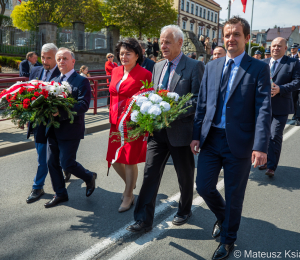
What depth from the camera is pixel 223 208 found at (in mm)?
3066

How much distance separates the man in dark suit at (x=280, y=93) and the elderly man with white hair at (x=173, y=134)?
233 centimetres

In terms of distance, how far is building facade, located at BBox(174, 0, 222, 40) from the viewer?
60.1 meters

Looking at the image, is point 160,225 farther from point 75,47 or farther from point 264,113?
point 75,47

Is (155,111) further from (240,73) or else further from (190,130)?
(240,73)

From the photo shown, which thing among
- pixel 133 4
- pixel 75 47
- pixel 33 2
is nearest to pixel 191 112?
pixel 75 47

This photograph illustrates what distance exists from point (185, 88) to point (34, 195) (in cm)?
250

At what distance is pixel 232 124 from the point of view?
2750 millimetres

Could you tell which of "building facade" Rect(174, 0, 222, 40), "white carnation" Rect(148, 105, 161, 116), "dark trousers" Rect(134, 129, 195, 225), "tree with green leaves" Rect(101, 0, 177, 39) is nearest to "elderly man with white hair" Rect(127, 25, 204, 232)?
"dark trousers" Rect(134, 129, 195, 225)

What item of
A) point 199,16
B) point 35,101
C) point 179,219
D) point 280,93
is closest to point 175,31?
point 35,101

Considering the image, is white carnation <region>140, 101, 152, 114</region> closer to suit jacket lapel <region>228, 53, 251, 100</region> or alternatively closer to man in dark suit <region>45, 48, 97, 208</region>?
suit jacket lapel <region>228, 53, 251, 100</region>

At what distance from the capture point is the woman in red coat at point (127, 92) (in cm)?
357

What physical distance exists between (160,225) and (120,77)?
1787 millimetres

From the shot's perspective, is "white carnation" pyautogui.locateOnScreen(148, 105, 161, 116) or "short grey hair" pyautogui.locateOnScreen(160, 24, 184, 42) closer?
"white carnation" pyautogui.locateOnScreen(148, 105, 161, 116)

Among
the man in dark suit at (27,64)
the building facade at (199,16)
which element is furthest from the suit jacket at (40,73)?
the building facade at (199,16)
